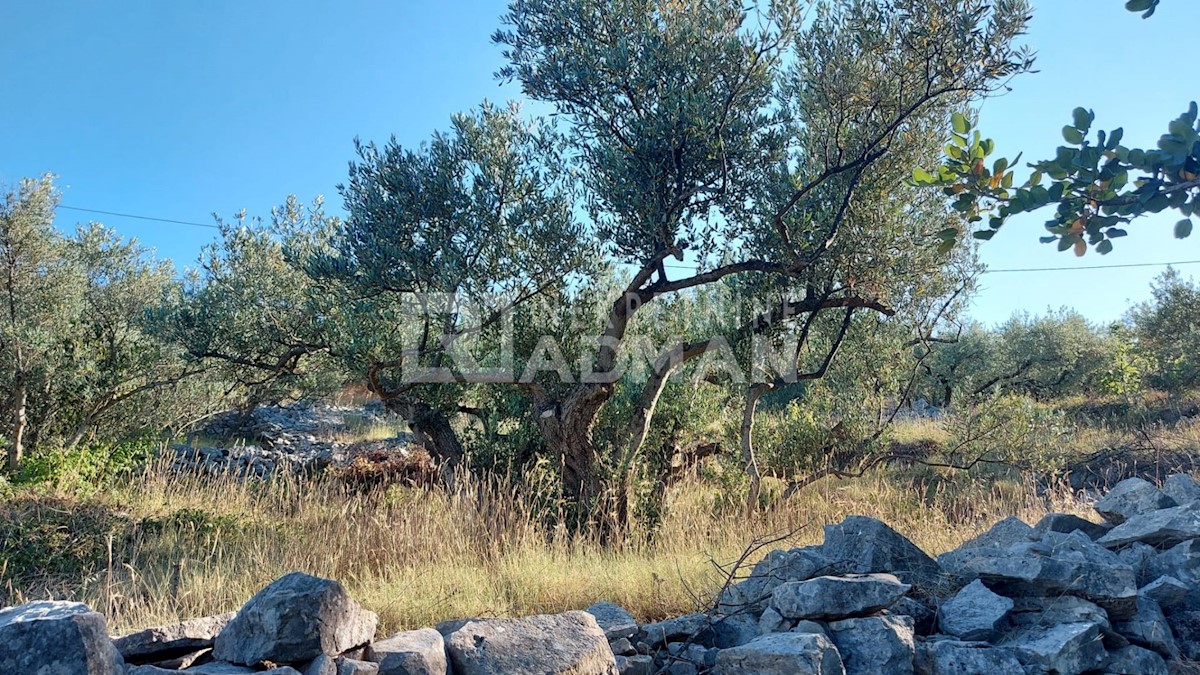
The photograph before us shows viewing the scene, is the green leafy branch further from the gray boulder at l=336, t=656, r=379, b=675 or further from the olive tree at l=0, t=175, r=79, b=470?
the olive tree at l=0, t=175, r=79, b=470

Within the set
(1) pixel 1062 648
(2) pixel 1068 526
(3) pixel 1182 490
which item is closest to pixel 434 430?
(2) pixel 1068 526

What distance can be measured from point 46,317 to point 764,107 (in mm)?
11152

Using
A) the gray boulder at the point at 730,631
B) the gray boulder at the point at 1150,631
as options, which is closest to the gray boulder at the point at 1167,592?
the gray boulder at the point at 1150,631

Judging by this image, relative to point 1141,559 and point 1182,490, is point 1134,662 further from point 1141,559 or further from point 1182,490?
point 1182,490

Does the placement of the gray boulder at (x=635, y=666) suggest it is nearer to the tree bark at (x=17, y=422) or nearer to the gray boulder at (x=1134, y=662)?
the gray boulder at (x=1134, y=662)

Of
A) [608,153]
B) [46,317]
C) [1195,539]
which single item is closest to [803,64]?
[608,153]

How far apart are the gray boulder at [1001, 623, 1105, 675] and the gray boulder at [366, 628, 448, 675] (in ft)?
8.55

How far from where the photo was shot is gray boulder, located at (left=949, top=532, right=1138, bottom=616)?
3551 mm

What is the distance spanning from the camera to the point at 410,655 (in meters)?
2.77

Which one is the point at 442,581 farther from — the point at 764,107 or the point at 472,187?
the point at 764,107

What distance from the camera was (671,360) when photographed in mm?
7434

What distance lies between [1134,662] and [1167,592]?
0.79m

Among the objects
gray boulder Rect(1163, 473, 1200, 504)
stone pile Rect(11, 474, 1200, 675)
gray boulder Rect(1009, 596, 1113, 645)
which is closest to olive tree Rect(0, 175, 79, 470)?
stone pile Rect(11, 474, 1200, 675)

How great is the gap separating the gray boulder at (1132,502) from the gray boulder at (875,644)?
290 centimetres
